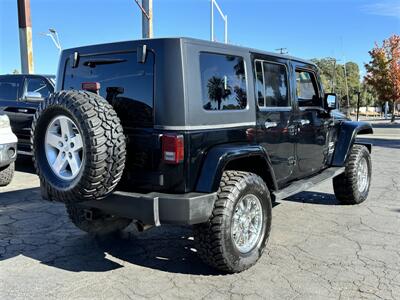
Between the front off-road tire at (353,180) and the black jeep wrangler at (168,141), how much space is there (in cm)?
215

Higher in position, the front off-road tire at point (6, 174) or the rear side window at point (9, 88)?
the rear side window at point (9, 88)

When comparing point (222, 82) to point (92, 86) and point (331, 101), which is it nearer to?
point (92, 86)

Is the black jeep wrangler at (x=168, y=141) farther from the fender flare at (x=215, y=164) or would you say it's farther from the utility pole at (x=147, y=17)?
the utility pole at (x=147, y=17)

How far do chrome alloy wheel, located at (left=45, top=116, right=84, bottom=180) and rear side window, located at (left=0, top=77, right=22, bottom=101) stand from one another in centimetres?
614

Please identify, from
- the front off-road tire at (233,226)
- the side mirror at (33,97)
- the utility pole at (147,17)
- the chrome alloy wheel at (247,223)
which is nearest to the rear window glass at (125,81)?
the front off-road tire at (233,226)

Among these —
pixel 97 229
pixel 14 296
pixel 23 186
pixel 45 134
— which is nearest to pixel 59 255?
pixel 97 229

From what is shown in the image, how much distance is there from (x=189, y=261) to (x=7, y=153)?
415 centimetres

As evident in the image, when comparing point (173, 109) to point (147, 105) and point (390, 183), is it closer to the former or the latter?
point (147, 105)

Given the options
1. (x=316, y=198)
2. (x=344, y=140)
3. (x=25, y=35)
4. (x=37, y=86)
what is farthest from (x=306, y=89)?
(x=25, y=35)

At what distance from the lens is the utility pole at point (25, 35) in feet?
40.6

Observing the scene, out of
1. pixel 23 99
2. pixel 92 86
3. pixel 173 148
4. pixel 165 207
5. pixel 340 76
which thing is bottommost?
pixel 165 207

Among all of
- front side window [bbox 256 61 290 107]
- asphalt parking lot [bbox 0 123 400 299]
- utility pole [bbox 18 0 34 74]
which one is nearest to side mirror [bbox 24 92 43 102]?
asphalt parking lot [bbox 0 123 400 299]

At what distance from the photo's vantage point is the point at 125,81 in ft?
12.2

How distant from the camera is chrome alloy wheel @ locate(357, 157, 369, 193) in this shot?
6.31m
